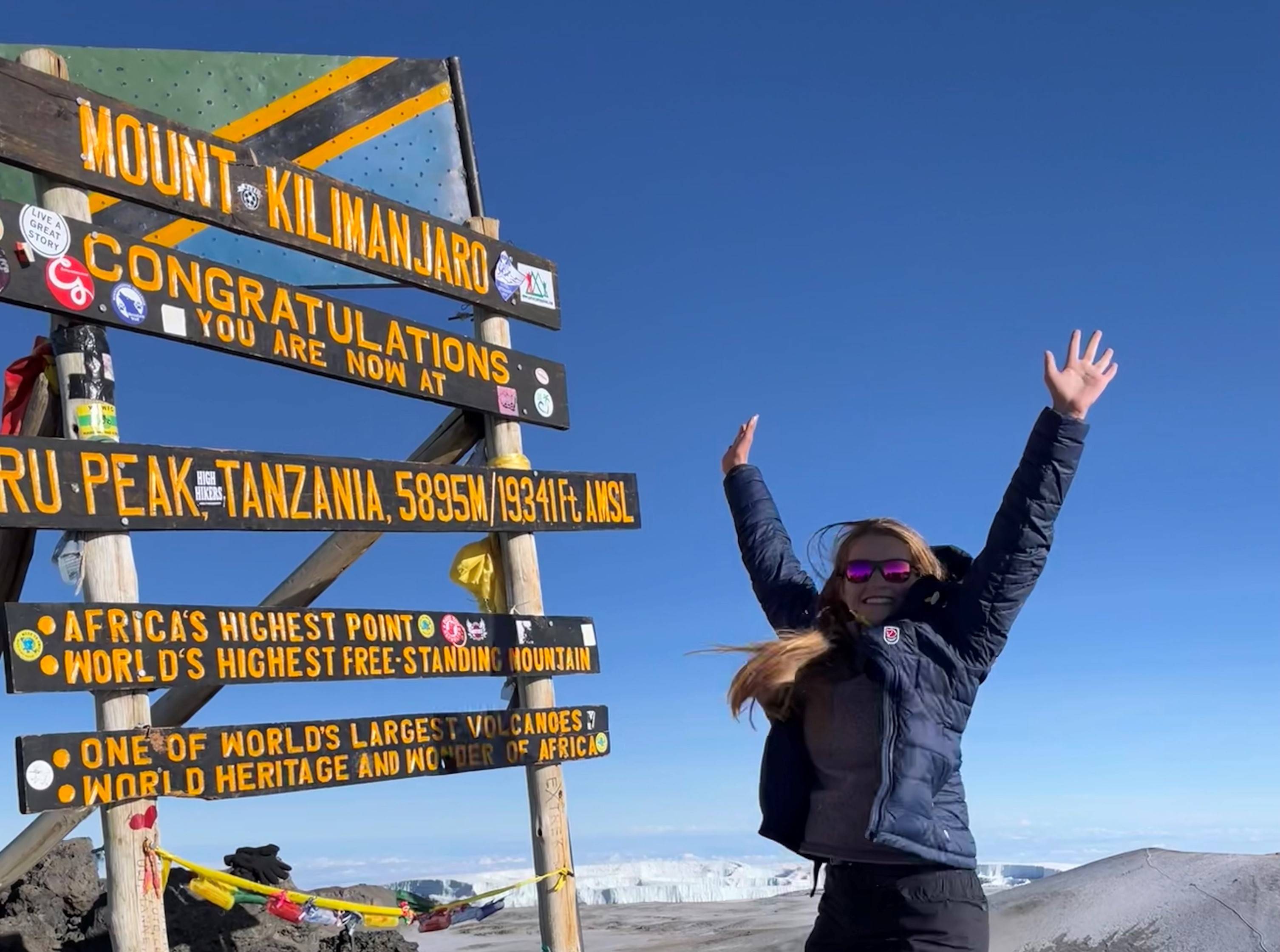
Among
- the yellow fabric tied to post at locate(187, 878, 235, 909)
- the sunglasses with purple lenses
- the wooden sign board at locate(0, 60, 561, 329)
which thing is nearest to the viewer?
the sunglasses with purple lenses

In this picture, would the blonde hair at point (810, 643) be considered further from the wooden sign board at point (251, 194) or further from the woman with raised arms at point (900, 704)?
the wooden sign board at point (251, 194)

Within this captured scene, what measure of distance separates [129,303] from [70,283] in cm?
25

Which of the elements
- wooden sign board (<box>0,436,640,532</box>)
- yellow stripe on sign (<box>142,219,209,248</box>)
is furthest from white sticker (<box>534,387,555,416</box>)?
yellow stripe on sign (<box>142,219,209,248</box>)

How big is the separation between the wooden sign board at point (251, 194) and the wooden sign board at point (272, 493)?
3.50 feet

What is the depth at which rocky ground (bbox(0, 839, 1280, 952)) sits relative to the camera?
7.29 m

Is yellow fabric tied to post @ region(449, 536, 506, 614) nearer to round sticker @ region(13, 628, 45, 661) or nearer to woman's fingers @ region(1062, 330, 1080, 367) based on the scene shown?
round sticker @ region(13, 628, 45, 661)

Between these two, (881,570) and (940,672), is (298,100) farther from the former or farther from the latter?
(940,672)

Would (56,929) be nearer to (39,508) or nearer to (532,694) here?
(532,694)

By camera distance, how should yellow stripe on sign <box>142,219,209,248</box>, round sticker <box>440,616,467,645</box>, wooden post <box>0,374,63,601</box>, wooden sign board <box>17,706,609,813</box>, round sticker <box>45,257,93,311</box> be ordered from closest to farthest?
1. wooden sign board <box>17,706,609,813</box>
2. round sticker <box>45,257,93,311</box>
3. wooden post <box>0,374,63,601</box>
4. round sticker <box>440,616,467,645</box>
5. yellow stripe on sign <box>142,219,209,248</box>

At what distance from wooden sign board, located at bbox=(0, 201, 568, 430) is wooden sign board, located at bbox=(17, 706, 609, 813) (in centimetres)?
164

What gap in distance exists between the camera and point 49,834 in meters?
6.14

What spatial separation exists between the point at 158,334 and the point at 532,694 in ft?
8.80

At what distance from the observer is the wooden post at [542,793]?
6.70 m

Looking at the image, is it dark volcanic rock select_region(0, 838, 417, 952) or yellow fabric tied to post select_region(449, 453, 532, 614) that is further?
dark volcanic rock select_region(0, 838, 417, 952)
